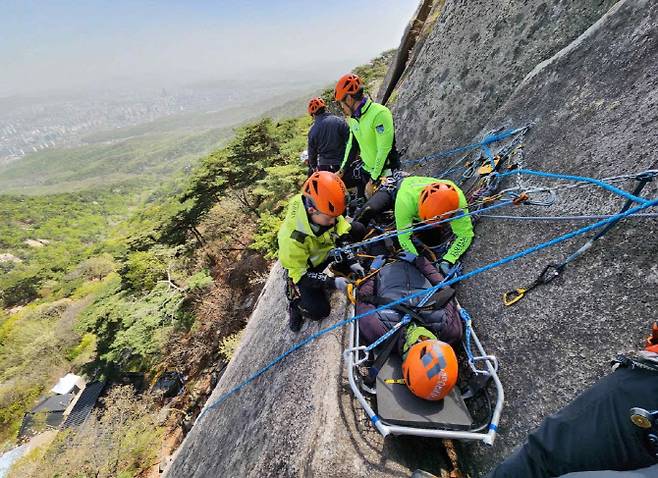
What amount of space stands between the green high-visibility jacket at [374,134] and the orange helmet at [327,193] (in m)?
1.91

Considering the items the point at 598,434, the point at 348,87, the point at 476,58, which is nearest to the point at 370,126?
the point at 348,87

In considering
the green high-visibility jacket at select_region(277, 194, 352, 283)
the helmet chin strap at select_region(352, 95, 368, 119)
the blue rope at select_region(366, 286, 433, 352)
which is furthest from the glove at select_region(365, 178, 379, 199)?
the blue rope at select_region(366, 286, 433, 352)

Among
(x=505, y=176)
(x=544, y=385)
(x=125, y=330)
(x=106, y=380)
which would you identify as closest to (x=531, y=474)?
(x=544, y=385)

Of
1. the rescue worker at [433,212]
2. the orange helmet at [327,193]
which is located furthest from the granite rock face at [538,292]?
the orange helmet at [327,193]

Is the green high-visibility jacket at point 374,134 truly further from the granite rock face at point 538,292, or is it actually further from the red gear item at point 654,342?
the red gear item at point 654,342

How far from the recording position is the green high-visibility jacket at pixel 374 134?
18.4ft

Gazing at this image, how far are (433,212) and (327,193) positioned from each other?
1340 millimetres

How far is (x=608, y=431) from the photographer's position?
183 centimetres

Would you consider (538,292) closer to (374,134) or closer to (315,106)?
(374,134)

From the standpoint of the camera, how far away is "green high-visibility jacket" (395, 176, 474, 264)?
4.34 m

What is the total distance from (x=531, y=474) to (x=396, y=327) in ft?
5.60

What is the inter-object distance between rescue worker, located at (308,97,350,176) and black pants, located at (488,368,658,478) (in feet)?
20.5

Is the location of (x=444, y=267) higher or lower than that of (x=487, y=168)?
lower

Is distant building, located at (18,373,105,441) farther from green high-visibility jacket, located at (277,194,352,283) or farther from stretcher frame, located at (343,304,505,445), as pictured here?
stretcher frame, located at (343,304,505,445)
